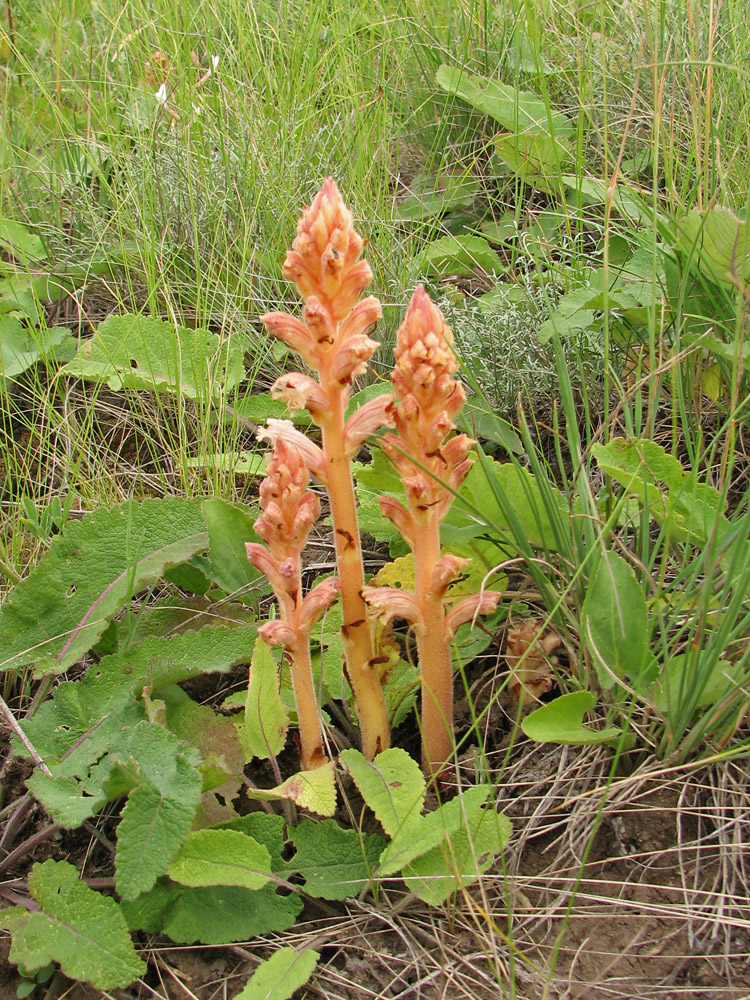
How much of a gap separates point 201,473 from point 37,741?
0.84 metres

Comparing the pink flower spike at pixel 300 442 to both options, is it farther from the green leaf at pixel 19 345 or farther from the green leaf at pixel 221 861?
the green leaf at pixel 19 345

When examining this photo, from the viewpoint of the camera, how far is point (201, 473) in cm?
226

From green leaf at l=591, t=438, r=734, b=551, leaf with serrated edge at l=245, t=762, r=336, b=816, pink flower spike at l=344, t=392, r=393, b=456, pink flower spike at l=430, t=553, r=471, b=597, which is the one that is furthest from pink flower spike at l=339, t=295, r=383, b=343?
leaf with serrated edge at l=245, t=762, r=336, b=816

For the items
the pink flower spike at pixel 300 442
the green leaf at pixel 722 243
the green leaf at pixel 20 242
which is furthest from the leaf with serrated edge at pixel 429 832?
the green leaf at pixel 20 242

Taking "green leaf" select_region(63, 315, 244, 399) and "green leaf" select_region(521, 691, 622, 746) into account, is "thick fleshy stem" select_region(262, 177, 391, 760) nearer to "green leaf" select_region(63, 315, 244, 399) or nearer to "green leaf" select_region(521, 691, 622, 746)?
"green leaf" select_region(521, 691, 622, 746)

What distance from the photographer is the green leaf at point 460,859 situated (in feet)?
4.44

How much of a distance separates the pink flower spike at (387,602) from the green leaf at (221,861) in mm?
399

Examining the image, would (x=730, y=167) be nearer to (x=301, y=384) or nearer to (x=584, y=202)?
(x=584, y=202)

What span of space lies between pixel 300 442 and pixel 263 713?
485mm

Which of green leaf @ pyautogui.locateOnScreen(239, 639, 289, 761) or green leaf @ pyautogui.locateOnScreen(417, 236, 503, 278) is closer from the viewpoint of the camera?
green leaf @ pyautogui.locateOnScreen(239, 639, 289, 761)

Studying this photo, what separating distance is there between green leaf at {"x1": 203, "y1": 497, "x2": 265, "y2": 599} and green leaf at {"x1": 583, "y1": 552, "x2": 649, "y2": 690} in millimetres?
714

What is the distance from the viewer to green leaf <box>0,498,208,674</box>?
5.63 feet

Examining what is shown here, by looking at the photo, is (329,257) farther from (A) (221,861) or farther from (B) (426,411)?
(A) (221,861)

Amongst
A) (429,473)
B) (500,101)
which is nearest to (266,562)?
(429,473)
